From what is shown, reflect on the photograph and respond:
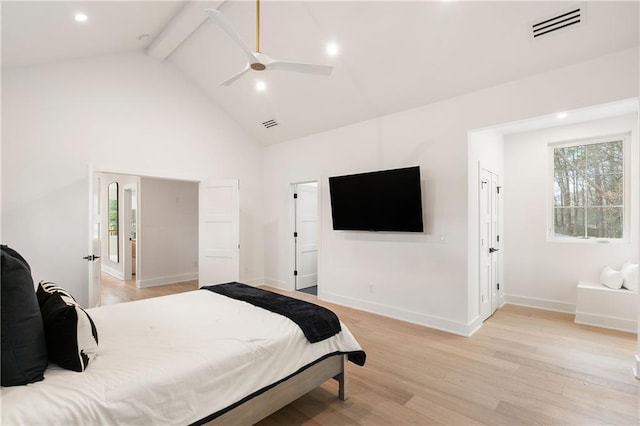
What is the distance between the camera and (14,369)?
4.35 feet

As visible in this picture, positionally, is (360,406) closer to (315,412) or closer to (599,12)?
(315,412)

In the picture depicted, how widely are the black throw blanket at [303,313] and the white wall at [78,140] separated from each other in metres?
2.89

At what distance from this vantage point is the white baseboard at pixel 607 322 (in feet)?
12.3

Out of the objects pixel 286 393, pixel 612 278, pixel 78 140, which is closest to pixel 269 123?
pixel 78 140

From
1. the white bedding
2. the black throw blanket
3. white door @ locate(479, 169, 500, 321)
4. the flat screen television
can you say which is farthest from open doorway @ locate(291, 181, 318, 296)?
the white bedding

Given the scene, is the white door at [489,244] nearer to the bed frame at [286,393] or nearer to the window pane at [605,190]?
the window pane at [605,190]

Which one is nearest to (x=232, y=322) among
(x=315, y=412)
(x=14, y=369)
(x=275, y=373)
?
(x=275, y=373)

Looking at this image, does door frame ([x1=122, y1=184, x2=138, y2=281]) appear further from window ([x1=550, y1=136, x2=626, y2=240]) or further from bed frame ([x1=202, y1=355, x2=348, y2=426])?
window ([x1=550, y1=136, x2=626, y2=240])

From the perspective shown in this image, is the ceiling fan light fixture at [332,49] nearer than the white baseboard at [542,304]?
Yes

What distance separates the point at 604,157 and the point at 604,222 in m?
0.93

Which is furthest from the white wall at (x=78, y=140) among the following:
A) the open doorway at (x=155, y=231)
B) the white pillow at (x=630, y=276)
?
the white pillow at (x=630, y=276)

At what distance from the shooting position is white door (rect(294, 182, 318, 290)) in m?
6.05

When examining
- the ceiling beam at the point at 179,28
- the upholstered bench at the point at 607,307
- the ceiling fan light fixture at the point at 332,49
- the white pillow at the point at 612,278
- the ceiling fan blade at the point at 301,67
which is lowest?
the upholstered bench at the point at 607,307

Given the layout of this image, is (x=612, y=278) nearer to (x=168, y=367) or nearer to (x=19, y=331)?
(x=168, y=367)
